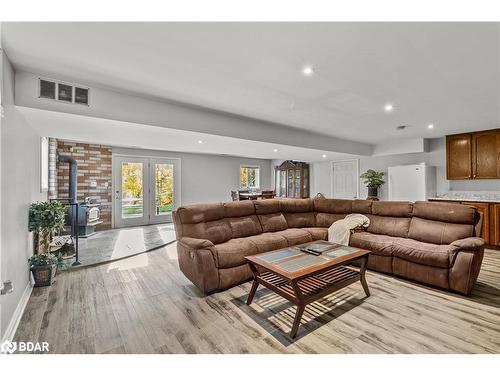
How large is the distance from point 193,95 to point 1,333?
109 inches

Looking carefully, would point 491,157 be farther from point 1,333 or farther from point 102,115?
point 1,333

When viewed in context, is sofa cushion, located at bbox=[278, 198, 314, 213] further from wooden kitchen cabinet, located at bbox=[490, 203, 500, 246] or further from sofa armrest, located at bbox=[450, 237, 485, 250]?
wooden kitchen cabinet, located at bbox=[490, 203, 500, 246]

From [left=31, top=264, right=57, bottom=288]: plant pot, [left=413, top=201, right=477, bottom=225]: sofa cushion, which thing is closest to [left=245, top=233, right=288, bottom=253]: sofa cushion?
[left=413, top=201, right=477, bottom=225]: sofa cushion

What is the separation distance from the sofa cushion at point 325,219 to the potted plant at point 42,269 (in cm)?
403

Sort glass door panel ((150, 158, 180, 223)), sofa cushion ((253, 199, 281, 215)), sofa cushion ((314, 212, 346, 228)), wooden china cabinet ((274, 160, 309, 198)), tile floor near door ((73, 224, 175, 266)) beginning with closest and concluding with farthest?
sofa cushion ((253, 199, 281, 215)) < tile floor near door ((73, 224, 175, 266)) < sofa cushion ((314, 212, 346, 228)) < glass door panel ((150, 158, 180, 223)) < wooden china cabinet ((274, 160, 309, 198))

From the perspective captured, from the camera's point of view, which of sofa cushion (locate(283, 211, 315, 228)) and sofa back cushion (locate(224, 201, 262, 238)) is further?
sofa cushion (locate(283, 211, 315, 228))

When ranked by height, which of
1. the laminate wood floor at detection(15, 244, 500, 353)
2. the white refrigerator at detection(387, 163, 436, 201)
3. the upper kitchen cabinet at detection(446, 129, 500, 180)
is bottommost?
the laminate wood floor at detection(15, 244, 500, 353)

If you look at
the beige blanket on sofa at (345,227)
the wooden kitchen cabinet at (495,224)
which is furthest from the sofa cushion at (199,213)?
the wooden kitchen cabinet at (495,224)

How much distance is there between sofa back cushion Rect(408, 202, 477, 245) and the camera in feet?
9.61

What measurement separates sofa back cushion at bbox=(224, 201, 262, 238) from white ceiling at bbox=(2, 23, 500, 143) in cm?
A: 149

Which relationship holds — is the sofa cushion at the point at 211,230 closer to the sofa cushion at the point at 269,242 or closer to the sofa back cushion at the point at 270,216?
the sofa cushion at the point at 269,242

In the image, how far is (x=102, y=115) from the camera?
263cm

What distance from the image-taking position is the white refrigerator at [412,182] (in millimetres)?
5262
